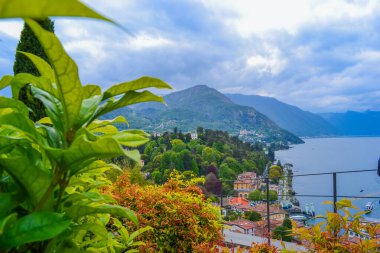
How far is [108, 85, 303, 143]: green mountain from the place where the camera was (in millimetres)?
54125

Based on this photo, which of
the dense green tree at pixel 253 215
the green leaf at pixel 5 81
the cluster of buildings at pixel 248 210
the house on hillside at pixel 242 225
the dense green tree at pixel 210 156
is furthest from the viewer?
the dense green tree at pixel 210 156

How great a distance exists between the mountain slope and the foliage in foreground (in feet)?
323

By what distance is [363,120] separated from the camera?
10531 centimetres

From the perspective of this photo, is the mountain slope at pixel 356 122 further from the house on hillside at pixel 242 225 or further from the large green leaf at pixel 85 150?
the large green leaf at pixel 85 150

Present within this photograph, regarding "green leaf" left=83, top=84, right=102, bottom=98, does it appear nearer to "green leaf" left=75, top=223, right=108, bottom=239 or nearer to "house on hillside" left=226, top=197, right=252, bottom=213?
"green leaf" left=75, top=223, right=108, bottom=239

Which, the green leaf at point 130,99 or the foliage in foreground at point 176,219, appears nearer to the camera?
the green leaf at point 130,99

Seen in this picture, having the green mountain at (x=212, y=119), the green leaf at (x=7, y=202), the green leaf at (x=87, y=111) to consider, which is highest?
the green mountain at (x=212, y=119)

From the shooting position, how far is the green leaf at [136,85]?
2.05 ft

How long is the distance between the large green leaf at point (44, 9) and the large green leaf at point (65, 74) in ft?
0.62

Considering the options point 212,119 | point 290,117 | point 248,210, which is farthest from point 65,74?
point 290,117

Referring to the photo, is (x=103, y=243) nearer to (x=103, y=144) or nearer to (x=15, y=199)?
(x=15, y=199)


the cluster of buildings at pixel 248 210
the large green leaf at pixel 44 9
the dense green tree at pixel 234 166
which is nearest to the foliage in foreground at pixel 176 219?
the cluster of buildings at pixel 248 210

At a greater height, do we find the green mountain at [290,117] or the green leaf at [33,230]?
the green mountain at [290,117]

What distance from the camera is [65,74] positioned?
1.90 feet
